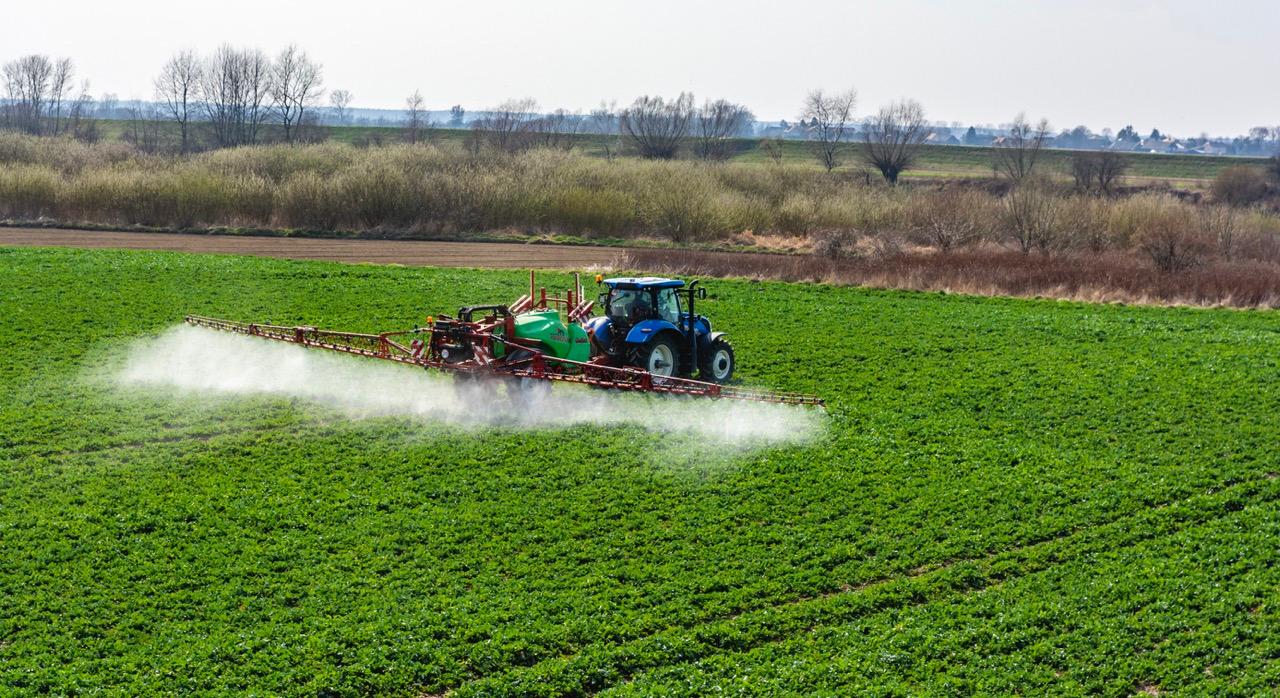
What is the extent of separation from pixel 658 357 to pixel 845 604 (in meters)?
9.54

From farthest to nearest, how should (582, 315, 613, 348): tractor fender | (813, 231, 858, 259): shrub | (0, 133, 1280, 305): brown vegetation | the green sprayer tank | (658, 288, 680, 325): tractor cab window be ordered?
(0, 133, 1280, 305): brown vegetation → (813, 231, 858, 259): shrub → (658, 288, 680, 325): tractor cab window → (582, 315, 613, 348): tractor fender → the green sprayer tank

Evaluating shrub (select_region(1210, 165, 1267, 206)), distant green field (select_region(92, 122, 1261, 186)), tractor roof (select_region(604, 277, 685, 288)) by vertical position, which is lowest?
tractor roof (select_region(604, 277, 685, 288))

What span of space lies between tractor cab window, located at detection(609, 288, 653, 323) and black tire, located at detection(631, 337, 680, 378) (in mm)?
A: 678

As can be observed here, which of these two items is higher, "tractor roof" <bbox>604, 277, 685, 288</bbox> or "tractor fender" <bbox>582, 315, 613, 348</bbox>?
"tractor roof" <bbox>604, 277, 685, 288</bbox>

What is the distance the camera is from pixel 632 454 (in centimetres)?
1914

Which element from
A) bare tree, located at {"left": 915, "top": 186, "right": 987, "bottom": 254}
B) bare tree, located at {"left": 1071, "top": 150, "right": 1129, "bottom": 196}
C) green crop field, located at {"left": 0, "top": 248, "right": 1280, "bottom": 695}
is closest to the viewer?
green crop field, located at {"left": 0, "top": 248, "right": 1280, "bottom": 695}

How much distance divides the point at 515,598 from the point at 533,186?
47978 millimetres

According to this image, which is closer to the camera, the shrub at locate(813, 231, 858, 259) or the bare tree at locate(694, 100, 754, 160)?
the shrub at locate(813, 231, 858, 259)

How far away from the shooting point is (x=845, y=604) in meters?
13.8

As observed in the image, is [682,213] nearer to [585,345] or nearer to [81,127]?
[585,345]

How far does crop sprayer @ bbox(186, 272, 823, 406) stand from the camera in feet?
68.0

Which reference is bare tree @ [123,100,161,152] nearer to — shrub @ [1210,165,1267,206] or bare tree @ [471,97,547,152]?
bare tree @ [471,97,547,152]

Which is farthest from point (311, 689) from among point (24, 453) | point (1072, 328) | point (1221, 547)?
point (1072, 328)

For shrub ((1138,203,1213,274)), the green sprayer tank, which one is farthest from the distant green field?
the green sprayer tank
